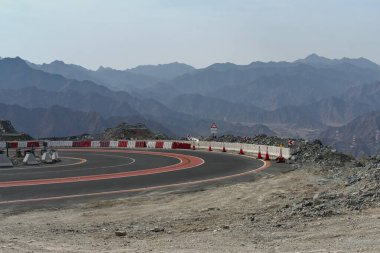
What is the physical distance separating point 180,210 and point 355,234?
6.31m

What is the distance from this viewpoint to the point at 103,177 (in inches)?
1043

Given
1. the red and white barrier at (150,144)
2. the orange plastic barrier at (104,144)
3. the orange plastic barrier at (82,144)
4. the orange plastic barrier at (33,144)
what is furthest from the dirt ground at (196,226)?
the orange plastic barrier at (33,144)

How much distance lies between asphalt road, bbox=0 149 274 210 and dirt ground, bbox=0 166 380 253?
2.43 meters

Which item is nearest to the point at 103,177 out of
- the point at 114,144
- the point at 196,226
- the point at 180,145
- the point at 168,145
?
Result: the point at 196,226

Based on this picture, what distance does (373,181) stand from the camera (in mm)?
16641

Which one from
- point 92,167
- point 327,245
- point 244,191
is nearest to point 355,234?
point 327,245

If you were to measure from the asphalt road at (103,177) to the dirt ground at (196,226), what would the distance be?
2.43 metres

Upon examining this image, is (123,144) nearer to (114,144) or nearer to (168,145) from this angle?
(114,144)

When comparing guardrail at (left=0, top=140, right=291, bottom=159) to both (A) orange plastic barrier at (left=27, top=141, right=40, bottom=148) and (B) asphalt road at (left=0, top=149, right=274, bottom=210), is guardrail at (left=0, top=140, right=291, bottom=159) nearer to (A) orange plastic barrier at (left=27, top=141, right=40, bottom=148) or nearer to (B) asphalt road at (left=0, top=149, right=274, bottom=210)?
(A) orange plastic barrier at (left=27, top=141, right=40, bottom=148)

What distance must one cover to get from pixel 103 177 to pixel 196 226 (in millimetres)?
13922

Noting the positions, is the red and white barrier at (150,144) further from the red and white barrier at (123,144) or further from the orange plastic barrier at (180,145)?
the orange plastic barrier at (180,145)

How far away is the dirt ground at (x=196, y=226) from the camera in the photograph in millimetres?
10727

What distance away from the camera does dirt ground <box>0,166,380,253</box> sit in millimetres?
10727

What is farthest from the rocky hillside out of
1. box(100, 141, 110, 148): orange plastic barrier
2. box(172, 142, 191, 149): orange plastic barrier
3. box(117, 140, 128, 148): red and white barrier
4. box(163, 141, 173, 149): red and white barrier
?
box(172, 142, 191, 149): orange plastic barrier
